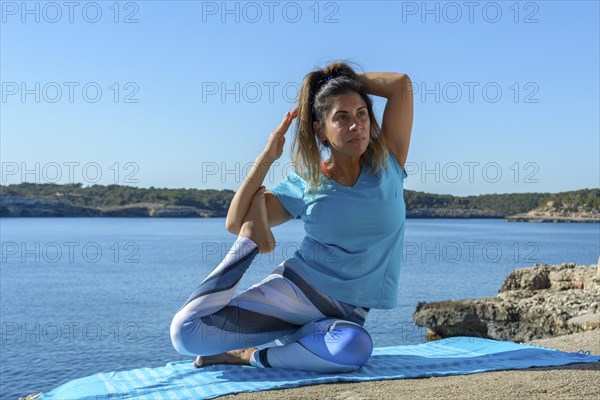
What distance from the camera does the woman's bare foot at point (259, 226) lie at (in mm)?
4293

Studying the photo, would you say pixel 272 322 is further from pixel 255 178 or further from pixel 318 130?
pixel 318 130

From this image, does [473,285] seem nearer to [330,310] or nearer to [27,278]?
[27,278]

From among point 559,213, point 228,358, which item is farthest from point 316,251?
point 559,213

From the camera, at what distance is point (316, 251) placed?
438cm

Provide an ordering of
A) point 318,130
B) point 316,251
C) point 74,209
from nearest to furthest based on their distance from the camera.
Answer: point 316,251 → point 318,130 → point 74,209

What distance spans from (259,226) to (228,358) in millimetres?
863

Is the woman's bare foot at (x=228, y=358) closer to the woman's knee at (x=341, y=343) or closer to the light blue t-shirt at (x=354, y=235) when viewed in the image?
the woman's knee at (x=341, y=343)

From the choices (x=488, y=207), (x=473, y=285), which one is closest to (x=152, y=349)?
(x=473, y=285)

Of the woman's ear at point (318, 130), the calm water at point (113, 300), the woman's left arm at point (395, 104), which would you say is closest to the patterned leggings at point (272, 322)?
the woman's ear at point (318, 130)

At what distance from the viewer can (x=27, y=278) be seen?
34.5m

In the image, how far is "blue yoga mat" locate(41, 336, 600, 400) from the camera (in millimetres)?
3943

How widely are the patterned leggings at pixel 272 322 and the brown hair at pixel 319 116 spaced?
606mm

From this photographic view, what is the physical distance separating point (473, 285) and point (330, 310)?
2662 centimetres

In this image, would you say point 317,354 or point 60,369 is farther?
point 60,369
